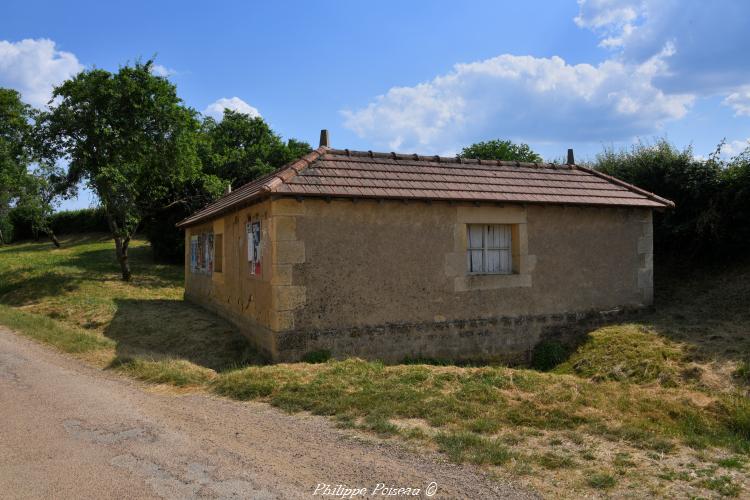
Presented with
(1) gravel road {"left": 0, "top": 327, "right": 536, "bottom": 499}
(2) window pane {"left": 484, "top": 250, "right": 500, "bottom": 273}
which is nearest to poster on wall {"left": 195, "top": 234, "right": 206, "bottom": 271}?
(1) gravel road {"left": 0, "top": 327, "right": 536, "bottom": 499}

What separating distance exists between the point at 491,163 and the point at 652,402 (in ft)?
21.8

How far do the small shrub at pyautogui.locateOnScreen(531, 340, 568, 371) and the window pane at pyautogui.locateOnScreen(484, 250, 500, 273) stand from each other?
1.79 meters

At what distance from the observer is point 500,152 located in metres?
25.0

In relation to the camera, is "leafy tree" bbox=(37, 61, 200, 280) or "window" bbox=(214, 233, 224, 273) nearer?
"window" bbox=(214, 233, 224, 273)

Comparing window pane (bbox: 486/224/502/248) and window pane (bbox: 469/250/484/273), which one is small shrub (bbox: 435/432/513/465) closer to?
window pane (bbox: 469/250/484/273)

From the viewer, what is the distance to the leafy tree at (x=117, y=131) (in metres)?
18.5

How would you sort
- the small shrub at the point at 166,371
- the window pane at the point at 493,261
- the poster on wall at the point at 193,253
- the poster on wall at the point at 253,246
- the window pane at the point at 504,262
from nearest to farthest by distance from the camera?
the small shrub at the point at 166,371, the poster on wall at the point at 253,246, the window pane at the point at 493,261, the window pane at the point at 504,262, the poster on wall at the point at 193,253

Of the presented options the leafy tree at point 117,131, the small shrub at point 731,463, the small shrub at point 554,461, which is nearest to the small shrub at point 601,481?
the small shrub at point 554,461

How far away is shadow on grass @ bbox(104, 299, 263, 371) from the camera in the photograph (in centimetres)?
1016

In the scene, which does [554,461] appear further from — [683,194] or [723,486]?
[683,194]

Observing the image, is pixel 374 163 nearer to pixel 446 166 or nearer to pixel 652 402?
pixel 446 166

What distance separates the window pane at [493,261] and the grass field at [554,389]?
226 cm

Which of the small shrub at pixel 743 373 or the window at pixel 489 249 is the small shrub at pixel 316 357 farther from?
the small shrub at pixel 743 373

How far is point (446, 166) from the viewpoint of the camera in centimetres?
1163
